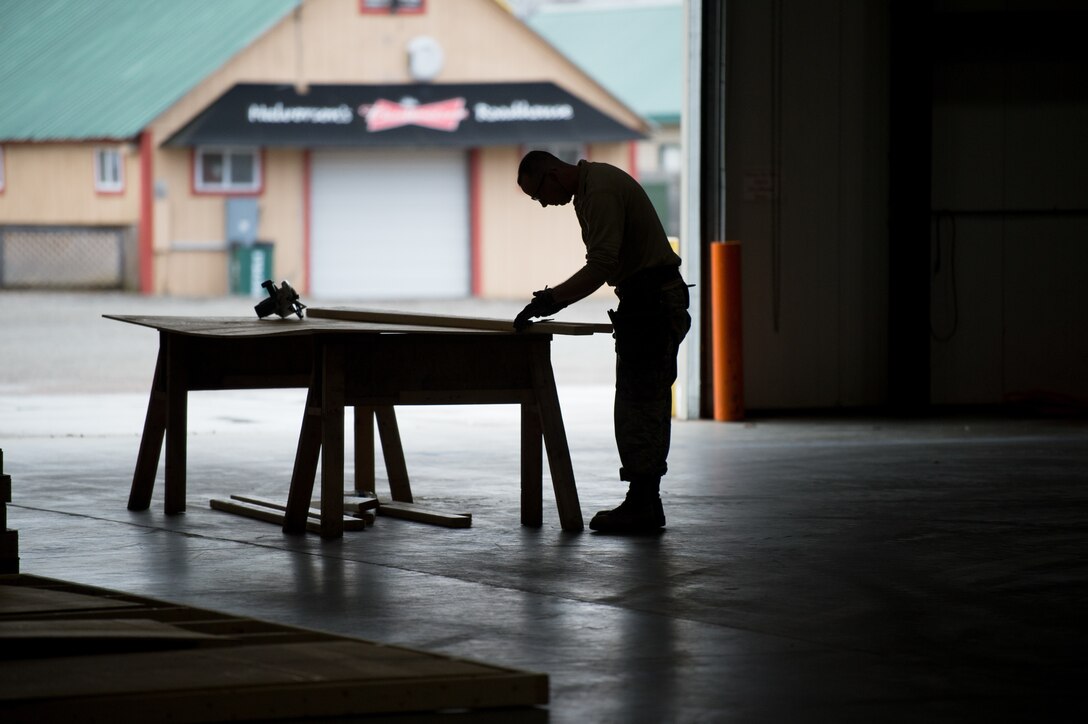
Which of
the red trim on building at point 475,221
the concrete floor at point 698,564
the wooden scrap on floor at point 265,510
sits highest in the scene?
the red trim on building at point 475,221

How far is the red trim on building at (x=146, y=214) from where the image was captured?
3759 centimetres

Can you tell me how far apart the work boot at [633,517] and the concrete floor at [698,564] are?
124mm

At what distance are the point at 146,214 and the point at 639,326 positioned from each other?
3104cm

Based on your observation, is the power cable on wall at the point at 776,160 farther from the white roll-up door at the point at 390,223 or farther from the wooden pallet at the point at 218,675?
the white roll-up door at the point at 390,223

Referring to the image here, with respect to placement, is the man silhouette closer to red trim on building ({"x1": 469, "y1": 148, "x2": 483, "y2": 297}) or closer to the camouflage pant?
the camouflage pant

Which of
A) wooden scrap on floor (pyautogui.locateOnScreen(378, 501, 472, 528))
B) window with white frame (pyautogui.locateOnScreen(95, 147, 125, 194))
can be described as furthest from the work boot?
window with white frame (pyautogui.locateOnScreen(95, 147, 125, 194))

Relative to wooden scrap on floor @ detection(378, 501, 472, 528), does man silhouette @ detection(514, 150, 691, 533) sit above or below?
above

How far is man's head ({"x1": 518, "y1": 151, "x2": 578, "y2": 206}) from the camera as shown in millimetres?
8188

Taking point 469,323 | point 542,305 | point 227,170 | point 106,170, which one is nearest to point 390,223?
point 227,170

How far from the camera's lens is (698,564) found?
743 centimetres

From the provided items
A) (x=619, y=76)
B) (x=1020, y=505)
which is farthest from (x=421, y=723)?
(x=619, y=76)

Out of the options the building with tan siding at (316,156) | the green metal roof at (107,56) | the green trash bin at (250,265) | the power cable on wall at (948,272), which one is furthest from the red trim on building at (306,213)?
the power cable on wall at (948,272)

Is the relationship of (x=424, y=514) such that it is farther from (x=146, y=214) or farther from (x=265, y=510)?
(x=146, y=214)

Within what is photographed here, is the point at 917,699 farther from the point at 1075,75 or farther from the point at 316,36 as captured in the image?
the point at 316,36
